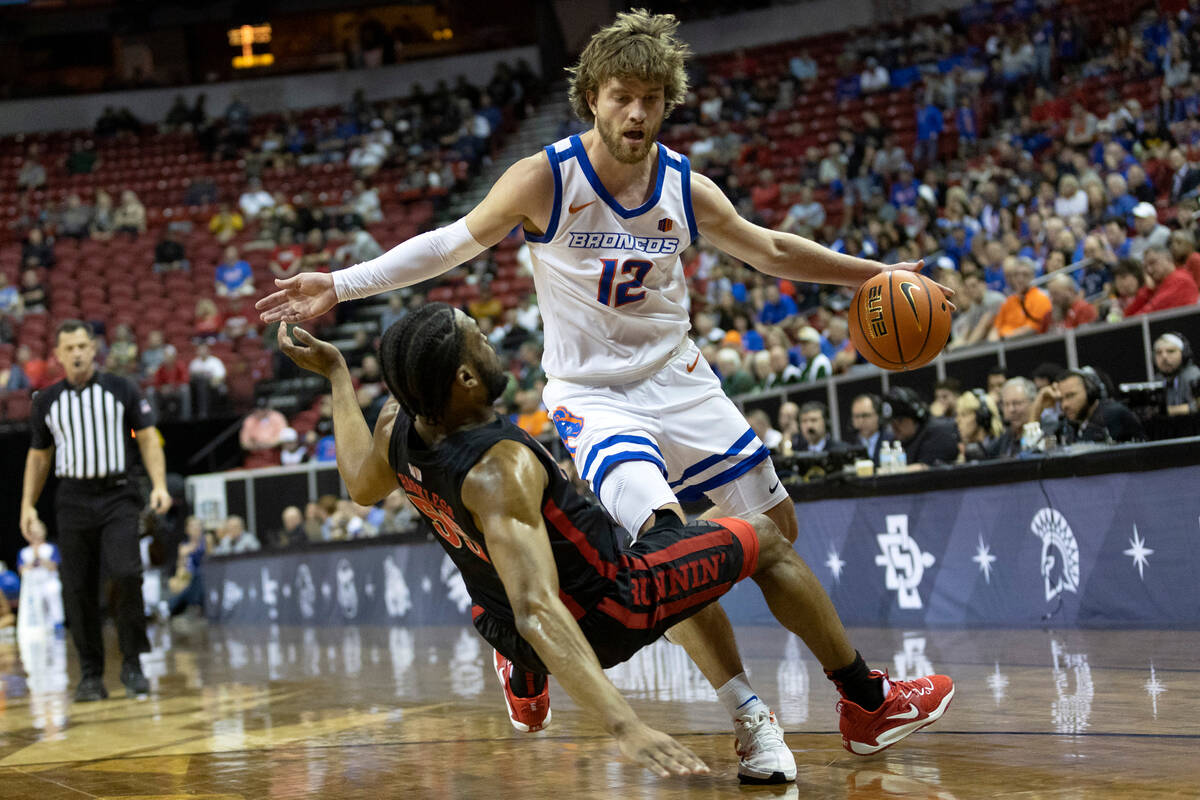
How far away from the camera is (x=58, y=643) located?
43.1 feet

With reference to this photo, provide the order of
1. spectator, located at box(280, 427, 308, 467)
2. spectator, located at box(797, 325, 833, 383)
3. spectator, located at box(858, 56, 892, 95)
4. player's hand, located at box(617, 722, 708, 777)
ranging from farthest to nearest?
spectator, located at box(858, 56, 892, 95), spectator, located at box(280, 427, 308, 467), spectator, located at box(797, 325, 833, 383), player's hand, located at box(617, 722, 708, 777)

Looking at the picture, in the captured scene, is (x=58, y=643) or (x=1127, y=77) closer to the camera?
(x=58, y=643)

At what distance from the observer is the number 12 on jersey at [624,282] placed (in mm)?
3789

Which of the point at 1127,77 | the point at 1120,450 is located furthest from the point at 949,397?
the point at 1127,77

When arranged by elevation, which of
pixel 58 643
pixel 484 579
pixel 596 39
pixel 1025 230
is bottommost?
pixel 58 643

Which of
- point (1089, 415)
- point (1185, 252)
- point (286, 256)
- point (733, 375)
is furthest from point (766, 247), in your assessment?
point (286, 256)

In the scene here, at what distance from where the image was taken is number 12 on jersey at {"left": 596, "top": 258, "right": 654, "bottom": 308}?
12.4ft

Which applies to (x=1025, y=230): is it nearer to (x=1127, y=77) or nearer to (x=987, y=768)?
(x=1127, y=77)

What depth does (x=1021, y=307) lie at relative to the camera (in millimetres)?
9680

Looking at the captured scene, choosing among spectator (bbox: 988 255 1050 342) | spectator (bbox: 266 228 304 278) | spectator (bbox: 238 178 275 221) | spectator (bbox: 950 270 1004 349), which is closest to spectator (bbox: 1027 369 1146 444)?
spectator (bbox: 988 255 1050 342)

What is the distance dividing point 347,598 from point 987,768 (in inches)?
385

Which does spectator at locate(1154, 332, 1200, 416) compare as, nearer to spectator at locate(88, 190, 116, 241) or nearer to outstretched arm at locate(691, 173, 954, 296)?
outstretched arm at locate(691, 173, 954, 296)

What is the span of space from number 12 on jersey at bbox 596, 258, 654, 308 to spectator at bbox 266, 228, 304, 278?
16.7 m

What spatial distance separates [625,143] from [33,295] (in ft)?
61.4
